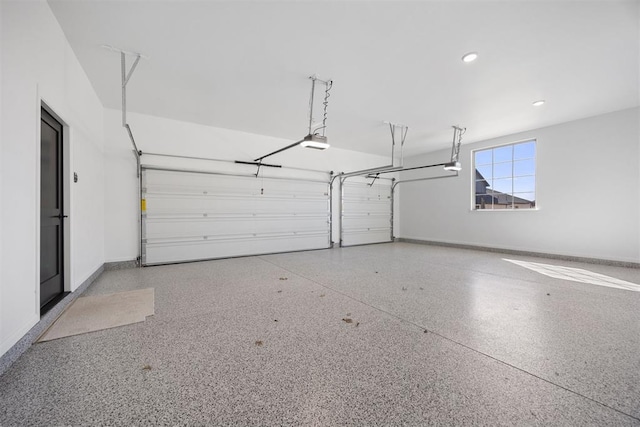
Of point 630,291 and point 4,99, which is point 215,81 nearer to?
point 4,99

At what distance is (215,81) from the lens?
364 cm

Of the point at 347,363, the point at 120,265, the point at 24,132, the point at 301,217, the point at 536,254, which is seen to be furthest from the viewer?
the point at 301,217

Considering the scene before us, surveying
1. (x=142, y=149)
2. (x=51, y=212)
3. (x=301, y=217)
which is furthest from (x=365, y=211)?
(x=51, y=212)

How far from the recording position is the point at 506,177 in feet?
20.9

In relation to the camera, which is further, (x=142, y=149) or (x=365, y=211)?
(x=365, y=211)

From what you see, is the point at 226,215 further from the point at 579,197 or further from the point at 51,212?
the point at 579,197

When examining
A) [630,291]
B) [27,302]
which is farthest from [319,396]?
[630,291]

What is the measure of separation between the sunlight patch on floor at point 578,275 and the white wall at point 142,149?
582 centimetres

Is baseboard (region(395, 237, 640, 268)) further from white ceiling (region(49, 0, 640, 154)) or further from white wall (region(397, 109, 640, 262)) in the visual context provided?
white ceiling (region(49, 0, 640, 154))

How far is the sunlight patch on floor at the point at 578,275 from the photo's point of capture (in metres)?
3.60

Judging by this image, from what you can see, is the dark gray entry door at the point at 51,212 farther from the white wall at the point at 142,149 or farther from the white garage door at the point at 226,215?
the white garage door at the point at 226,215

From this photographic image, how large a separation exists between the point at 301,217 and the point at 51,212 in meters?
4.70

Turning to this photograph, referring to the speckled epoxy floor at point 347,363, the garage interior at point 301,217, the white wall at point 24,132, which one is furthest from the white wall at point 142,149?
the white wall at point 24,132

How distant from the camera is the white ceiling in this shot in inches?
93.7
